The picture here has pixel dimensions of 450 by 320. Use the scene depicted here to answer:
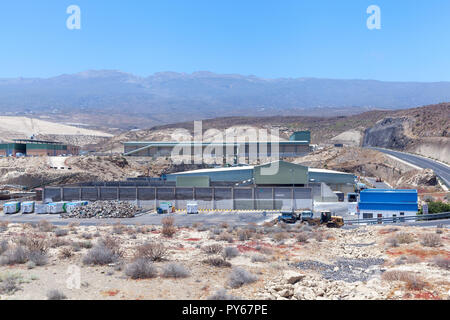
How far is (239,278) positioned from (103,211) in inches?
936

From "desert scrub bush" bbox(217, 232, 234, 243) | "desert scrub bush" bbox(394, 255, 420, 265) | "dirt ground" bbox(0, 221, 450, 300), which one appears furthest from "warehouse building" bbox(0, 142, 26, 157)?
"desert scrub bush" bbox(394, 255, 420, 265)

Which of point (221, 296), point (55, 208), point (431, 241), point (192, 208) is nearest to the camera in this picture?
point (221, 296)

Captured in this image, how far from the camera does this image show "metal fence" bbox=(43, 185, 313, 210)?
122 ft

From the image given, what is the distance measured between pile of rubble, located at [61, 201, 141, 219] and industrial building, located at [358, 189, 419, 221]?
1791cm

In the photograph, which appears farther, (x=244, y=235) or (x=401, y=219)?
(x=401, y=219)

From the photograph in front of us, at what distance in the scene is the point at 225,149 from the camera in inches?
2970

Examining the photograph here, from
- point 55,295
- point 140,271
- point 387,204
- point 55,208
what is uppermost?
point 55,295

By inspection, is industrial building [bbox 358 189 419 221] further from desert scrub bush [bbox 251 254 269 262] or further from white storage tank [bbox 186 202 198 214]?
desert scrub bush [bbox 251 254 269 262]

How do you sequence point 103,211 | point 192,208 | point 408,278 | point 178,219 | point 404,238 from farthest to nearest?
point 192,208, point 103,211, point 178,219, point 404,238, point 408,278

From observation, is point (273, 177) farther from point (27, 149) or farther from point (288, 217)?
point (27, 149)

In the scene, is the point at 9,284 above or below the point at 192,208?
above

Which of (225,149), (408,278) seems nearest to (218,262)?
(408,278)
